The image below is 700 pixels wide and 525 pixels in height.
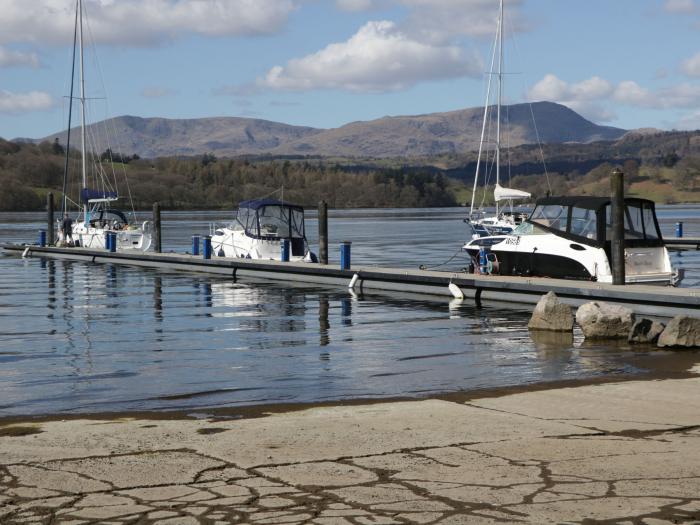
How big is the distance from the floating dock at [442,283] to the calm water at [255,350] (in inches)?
33.7

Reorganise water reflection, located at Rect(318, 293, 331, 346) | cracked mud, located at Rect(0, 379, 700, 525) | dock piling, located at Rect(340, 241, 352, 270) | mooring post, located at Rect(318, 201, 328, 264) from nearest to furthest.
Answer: cracked mud, located at Rect(0, 379, 700, 525)
water reflection, located at Rect(318, 293, 331, 346)
dock piling, located at Rect(340, 241, 352, 270)
mooring post, located at Rect(318, 201, 328, 264)

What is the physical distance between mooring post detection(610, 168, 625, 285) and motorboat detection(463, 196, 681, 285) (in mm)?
1251

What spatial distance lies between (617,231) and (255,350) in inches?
427

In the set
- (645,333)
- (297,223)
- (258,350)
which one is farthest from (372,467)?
(297,223)

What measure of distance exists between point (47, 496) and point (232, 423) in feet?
10.4

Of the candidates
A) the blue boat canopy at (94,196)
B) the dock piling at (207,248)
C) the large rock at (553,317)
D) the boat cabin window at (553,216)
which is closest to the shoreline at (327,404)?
the large rock at (553,317)

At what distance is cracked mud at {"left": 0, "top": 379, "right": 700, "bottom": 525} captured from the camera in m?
6.87

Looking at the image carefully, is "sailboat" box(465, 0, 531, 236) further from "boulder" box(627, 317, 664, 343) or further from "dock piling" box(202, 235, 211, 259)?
"boulder" box(627, 317, 664, 343)

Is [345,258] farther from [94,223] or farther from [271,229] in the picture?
[94,223]

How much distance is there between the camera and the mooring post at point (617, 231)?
81.1 feet

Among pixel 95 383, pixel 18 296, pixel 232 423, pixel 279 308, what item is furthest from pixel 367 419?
pixel 18 296

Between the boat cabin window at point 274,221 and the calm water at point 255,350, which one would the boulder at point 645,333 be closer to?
the calm water at point 255,350

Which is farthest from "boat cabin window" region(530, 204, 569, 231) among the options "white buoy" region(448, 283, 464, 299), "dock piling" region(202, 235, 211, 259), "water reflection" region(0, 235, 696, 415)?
"dock piling" region(202, 235, 211, 259)

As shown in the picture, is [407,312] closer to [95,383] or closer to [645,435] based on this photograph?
[95,383]
